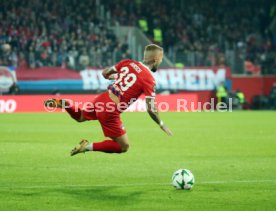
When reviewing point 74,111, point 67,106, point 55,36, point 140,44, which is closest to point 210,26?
point 140,44

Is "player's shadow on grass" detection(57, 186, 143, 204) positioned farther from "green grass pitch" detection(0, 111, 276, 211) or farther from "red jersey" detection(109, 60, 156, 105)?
"red jersey" detection(109, 60, 156, 105)

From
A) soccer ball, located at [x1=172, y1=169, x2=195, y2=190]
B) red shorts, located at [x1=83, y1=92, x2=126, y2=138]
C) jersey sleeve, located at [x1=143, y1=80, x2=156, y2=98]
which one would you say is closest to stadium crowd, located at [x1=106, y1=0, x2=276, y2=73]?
red shorts, located at [x1=83, y1=92, x2=126, y2=138]

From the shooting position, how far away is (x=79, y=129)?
2666cm

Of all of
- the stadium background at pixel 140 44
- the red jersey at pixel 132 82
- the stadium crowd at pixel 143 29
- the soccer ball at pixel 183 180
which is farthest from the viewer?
the stadium crowd at pixel 143 29

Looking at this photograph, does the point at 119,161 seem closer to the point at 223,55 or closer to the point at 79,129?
the point at 79,129

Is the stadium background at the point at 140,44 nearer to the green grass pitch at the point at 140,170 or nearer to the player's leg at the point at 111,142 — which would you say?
the green grass pitch at the point at 140,170

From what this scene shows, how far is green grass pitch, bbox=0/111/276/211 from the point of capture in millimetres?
10938

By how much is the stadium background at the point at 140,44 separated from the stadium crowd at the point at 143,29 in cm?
5

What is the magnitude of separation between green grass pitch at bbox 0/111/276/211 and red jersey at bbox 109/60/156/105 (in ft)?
4.89

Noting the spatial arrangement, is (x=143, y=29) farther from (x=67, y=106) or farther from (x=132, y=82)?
(x=132, y=82)

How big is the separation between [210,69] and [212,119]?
35.4 feet

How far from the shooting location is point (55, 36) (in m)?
40.7

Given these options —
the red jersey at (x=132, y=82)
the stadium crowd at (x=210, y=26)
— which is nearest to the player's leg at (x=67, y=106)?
the red jersey at (x=132, y=82)

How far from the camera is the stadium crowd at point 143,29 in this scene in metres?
39.7
